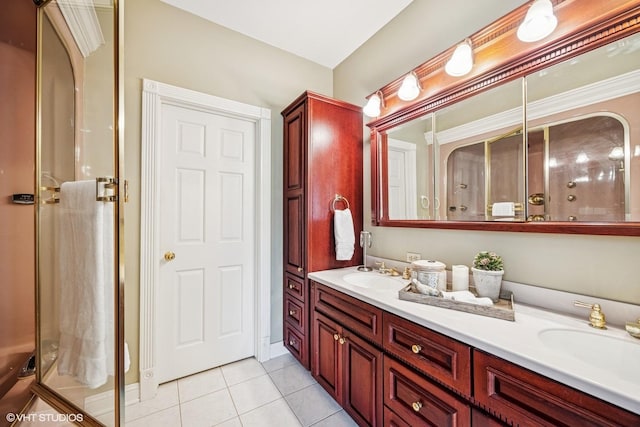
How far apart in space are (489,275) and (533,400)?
0.57m

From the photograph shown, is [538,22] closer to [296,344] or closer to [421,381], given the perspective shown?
[421,381]

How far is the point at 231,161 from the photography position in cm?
211

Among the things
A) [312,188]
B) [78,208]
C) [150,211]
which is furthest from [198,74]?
[78,208]

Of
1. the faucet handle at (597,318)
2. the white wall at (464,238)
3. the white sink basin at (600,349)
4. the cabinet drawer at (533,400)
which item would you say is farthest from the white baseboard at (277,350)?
the faucet handle at (597,318)

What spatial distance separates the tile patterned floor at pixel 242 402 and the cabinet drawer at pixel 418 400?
53 cm

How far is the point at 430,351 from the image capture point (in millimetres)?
1005

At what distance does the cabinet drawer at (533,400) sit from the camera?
61cm

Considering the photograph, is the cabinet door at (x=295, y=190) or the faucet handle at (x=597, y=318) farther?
the cabinet door at (x=295, y=190)

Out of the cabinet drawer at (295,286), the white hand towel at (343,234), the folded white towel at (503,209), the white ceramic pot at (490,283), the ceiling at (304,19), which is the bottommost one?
the cabinet drawer at (295,286)

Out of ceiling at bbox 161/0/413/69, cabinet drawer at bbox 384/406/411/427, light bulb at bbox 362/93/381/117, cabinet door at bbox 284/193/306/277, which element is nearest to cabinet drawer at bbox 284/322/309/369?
cabinet door at bbox 284/193/306/277

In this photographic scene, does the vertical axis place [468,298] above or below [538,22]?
below

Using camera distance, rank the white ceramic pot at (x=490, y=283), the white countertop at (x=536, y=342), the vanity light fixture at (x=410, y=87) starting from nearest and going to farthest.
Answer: the white countertop at (x=536, y=342), the white ceramic pot at (x=490, y=283), the vanity light fixture at (x=410, y=87)

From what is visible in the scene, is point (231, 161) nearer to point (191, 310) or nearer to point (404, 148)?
point (191, 310)

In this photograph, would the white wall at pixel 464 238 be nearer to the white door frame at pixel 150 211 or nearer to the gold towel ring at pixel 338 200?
the gold towel ring at pixel 338 200
